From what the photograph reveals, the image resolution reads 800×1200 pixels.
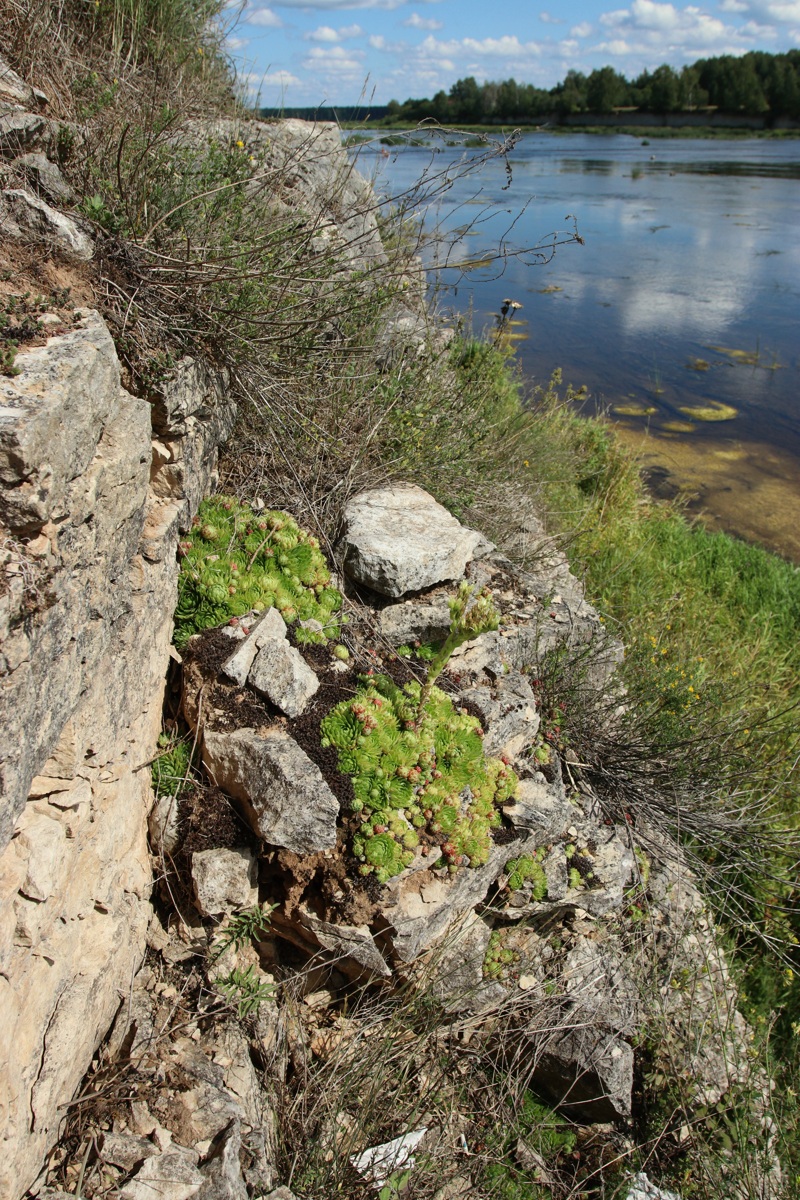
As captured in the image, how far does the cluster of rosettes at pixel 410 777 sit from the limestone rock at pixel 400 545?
70cm

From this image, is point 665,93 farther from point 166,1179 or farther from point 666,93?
point 166,1179

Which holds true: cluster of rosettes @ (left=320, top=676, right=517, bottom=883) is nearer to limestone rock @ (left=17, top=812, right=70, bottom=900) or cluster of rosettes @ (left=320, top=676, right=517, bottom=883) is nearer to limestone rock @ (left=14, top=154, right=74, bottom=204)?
limestone rock @ (left=17, top=812, right=70, bottom=900)

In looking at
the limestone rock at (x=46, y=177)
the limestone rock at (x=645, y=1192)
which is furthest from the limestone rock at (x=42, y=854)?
the limestone rock at (x=645, y=1192)

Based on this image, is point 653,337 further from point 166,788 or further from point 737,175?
point 737,175

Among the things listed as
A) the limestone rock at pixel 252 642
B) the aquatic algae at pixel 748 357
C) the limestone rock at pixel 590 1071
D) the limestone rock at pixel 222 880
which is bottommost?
the limestone rock at pixel 590 1071

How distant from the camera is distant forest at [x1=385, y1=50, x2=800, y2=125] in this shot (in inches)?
2162

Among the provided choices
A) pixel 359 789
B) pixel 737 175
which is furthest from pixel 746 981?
pixel 737 175

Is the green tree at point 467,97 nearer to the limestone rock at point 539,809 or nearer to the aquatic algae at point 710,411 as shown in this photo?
the aquatic algae at point 710,411

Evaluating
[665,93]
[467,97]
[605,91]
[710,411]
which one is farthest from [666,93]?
[710,411]

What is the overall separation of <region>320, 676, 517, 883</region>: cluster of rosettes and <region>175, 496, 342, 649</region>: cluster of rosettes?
62 cm

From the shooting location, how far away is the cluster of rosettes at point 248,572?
4.18 meters

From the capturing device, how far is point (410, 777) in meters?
3.82

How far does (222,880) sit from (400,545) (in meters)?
2.09

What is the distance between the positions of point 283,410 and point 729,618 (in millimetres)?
5289
